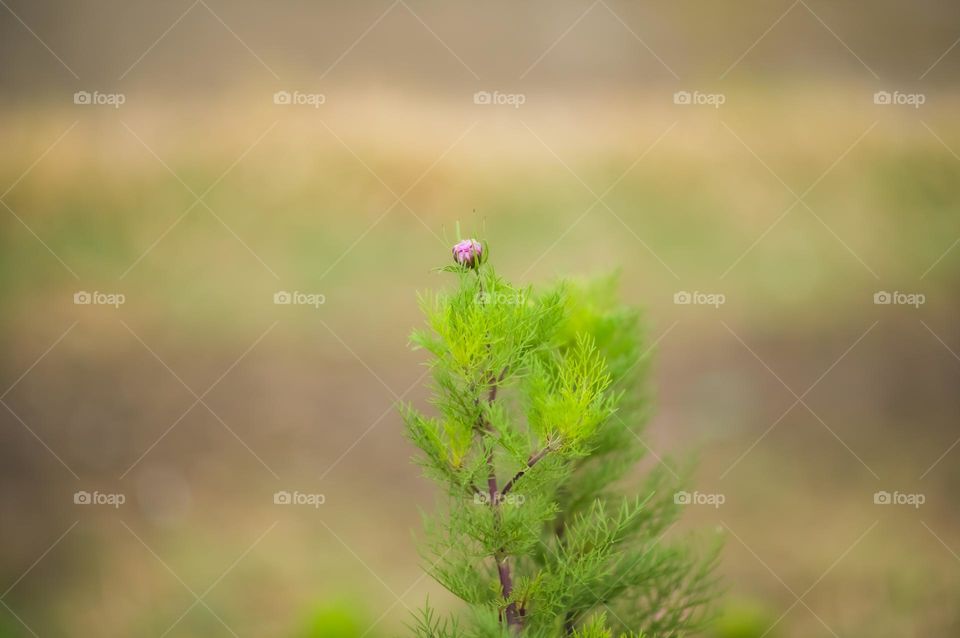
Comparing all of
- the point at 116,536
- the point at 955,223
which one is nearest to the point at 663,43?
the point at 955,223

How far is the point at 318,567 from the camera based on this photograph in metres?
1.88

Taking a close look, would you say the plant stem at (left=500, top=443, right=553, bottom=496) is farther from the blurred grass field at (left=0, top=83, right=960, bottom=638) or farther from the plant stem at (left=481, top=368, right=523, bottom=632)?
the blurred grass field at (left=0, top=83, right=960, bottom=638)

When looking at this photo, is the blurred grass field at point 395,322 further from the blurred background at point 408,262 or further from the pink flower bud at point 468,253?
the pink flower bud at point 468,253

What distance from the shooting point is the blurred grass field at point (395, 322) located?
1.89 meters

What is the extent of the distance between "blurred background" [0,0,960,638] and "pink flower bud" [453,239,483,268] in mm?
1280

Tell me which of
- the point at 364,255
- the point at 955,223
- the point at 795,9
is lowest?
the point at 364,255

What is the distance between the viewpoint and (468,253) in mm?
620

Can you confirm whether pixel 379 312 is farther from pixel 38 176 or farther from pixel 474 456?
pixel 474 456

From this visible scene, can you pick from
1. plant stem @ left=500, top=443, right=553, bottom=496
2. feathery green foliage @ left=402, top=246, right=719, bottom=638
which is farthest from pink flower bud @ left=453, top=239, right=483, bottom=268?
plant stem @ left=500, top=443, right=553, bottom=496

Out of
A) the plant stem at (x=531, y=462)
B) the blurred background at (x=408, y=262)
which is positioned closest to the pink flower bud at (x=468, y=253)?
the plant stem at (x=531, y=462)

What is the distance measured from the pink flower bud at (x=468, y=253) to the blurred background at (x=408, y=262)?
128 cm

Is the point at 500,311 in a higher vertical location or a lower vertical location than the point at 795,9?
lower

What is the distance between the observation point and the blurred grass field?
74.4 inches

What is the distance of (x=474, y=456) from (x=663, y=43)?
171cm
